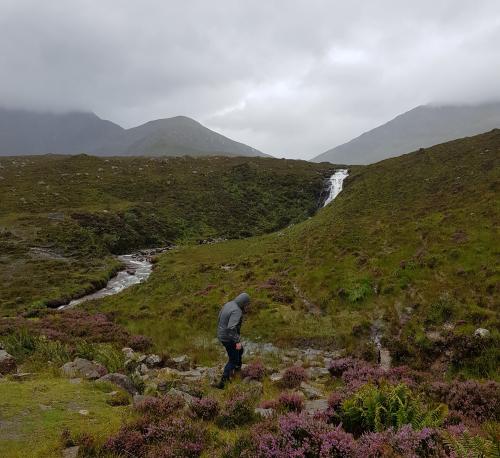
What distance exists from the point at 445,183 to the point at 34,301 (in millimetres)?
40892

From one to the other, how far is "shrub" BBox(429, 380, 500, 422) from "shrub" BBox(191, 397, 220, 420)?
5.66m

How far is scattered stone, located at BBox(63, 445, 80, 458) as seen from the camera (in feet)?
24.6

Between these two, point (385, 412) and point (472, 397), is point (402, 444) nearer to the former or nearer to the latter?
point (385, 412)

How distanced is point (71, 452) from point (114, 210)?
55.6 m

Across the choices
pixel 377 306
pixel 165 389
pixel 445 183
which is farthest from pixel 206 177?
pixel 165 389

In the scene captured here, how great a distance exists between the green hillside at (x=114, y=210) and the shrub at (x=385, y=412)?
94.5ft

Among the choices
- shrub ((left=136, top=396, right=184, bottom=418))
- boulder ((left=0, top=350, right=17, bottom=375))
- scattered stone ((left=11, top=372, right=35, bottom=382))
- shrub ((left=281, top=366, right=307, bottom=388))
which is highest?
shrub ((left=136, top=396, right=184, bottom=418))

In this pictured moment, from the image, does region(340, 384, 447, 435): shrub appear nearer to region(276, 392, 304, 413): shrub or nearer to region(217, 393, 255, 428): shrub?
region(276, 392, 304, 413): shrub

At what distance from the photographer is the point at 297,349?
1839 cm

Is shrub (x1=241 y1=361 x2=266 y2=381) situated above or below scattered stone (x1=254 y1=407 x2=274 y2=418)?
below

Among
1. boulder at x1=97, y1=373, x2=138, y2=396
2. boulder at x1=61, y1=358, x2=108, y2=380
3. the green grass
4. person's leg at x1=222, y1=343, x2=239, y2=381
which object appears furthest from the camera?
person's leg at x1=222, y1=343, x2=239, y2=381

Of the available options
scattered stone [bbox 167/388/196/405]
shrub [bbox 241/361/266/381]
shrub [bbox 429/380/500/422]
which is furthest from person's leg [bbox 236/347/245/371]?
shrub [bbox 429/380/500/422]

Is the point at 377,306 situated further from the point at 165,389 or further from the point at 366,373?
the point at 165,389

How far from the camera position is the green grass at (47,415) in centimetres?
785
